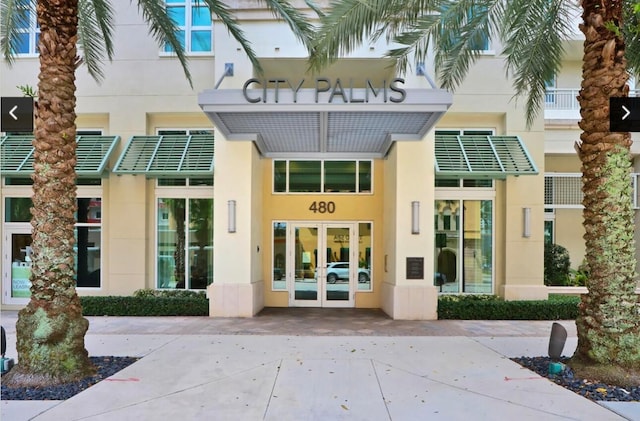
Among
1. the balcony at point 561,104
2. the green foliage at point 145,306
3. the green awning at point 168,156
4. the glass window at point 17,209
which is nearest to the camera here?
the green foliage at point 145,306

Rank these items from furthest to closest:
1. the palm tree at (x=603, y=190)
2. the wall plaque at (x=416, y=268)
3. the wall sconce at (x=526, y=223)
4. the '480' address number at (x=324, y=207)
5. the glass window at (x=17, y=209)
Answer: the glass window at (x=17, y=209) → the '480' address number at (x=324, y=207) → the wall sconce at (x=526, y=223) → the wall plaque at (x=416, y=268) → the palm tree at (x=603, y=190)

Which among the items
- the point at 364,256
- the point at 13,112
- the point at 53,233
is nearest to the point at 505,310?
the point at 364,256

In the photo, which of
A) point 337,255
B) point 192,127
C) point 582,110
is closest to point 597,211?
point 582,110

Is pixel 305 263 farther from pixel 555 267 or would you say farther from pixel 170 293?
pixel 555 267

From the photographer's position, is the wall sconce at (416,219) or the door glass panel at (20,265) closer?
the wall sconce at (416,219)

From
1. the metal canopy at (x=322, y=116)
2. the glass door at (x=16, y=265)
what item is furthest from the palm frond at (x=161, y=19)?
the glass door at (x=16, y=265)

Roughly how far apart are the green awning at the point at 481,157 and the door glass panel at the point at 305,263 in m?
4.22

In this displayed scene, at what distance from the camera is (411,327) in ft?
33.6

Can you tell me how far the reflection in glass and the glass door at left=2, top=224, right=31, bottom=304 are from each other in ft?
24.4

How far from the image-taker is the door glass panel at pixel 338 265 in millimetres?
13242

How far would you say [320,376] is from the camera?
21.3 feet

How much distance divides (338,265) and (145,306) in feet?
18.2

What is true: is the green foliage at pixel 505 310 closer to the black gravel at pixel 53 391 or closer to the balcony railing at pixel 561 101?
the balcony railing at pixel 561 101

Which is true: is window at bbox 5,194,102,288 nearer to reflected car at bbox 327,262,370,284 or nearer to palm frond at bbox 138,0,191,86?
palm frond at bbox 138,0,191,86
